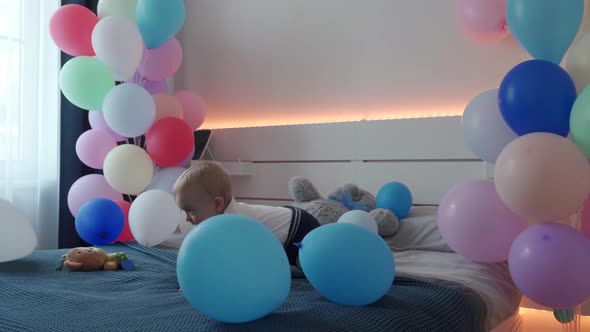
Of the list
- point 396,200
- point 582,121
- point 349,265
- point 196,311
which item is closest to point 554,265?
point 582,121

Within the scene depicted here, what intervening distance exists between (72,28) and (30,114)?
631mm

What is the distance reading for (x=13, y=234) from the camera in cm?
183

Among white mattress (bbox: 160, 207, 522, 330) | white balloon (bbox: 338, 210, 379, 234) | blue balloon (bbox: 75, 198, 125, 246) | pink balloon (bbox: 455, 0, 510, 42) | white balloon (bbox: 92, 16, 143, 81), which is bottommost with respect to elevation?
blue balloon (bbox: 75, 198, 125, 246)

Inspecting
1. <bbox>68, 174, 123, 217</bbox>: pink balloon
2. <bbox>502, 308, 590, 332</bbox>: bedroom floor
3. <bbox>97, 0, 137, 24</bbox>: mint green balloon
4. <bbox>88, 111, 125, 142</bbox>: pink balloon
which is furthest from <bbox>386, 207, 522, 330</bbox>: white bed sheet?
<bbox>97, 0, 137, 24</bbox>: mint green balloon

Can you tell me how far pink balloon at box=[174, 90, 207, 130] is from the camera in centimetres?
310

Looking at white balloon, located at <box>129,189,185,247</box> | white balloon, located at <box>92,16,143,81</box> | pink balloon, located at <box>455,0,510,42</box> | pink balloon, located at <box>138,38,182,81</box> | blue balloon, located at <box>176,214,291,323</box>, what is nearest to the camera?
blue balloon, located at <box>176,214,291,323</box>

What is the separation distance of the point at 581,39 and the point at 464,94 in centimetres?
91

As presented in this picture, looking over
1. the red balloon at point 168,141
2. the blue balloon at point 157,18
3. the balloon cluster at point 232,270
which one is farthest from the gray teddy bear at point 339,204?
the balloon cluster at point 232,270

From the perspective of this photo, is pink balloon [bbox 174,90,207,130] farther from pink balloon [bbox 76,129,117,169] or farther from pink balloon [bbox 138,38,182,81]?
pink balloon [bbox 76,129,117,169]

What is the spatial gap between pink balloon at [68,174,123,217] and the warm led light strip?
3.19ft

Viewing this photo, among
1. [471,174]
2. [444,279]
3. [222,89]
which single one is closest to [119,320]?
[444,279]

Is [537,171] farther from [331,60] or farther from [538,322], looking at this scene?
[331,60]

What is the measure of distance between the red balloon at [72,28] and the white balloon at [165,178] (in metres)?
0.70

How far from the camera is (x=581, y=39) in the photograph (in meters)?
1.76
